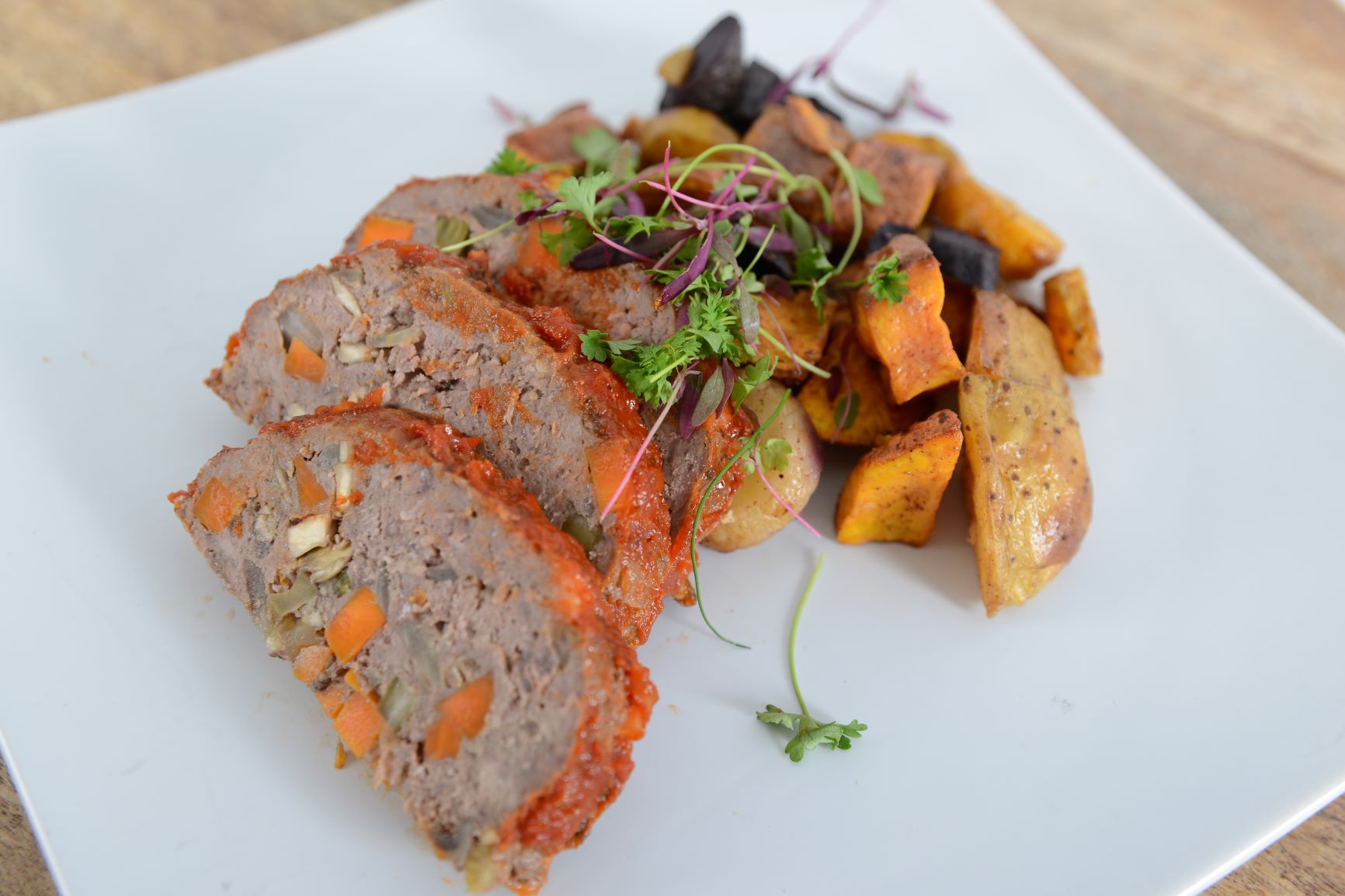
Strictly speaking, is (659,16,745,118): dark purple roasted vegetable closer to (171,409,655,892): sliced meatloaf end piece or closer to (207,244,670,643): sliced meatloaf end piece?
(207,244,670,643): sliced meatloaf end piece

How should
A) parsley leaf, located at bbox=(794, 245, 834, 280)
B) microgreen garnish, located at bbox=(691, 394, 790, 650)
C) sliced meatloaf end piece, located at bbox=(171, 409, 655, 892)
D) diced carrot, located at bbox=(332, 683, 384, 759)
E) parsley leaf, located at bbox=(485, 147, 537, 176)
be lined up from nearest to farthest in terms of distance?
sliced meatloaf end piece, located at bbox=(171, 409, 655, 892)
diced carrot, located at bbox=(332, 683, 384, 759)
microgreen garnish, located at bbox=(691, 394, 790, 650)
parsley leaf, located at bbox=(794, 245, 834, 280)
parsley leaf, located at bbox=(485, 147, 537, 176)

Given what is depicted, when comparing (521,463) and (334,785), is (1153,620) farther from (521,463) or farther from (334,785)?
(334,785)

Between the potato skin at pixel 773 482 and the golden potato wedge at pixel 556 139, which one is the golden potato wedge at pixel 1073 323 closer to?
the potato skin at pixel 773 482

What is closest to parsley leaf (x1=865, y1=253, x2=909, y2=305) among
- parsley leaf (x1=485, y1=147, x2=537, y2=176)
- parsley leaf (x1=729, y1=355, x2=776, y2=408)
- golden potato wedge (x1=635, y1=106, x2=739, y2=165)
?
parsley leaf (x1=729, y1=355, x2=776, y2=408)

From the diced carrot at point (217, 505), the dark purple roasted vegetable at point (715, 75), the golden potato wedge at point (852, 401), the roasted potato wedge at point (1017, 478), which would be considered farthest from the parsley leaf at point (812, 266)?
the diced carrot at point (217, 505)

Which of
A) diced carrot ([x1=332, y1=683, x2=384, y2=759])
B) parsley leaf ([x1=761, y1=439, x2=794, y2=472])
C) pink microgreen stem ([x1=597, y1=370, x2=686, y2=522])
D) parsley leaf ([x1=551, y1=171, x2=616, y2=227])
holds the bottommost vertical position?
diced carrot ([x1=332, y1=683, x2=384, y2=759])

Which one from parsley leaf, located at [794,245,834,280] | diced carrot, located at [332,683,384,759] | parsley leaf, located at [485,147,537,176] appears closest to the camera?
diced carrot, located at [332,683,384,759]
